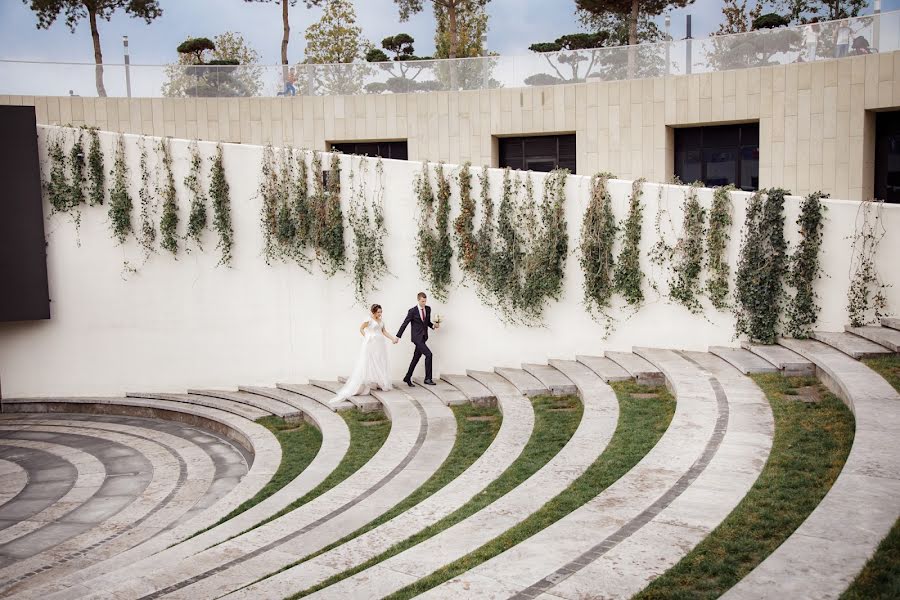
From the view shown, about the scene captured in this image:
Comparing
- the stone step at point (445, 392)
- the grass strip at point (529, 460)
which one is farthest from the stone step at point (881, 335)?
the stone step at point (445, 392)

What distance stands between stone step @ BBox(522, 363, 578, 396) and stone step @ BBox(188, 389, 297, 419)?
4.40 meters

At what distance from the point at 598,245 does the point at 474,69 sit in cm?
858

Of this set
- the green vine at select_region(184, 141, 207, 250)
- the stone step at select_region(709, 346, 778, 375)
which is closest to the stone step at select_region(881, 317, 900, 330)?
the stone step at select_region(709, 346, 778, 375)

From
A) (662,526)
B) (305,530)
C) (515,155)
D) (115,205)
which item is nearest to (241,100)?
(115,205)

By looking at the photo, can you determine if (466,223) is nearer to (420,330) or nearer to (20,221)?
(420,330)

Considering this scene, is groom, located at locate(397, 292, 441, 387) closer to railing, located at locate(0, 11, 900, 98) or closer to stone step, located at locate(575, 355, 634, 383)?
stone step, located at locate(575, 355, 634, 383)

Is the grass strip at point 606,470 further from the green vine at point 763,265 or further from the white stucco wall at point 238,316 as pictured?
the white stucco wall at point 238,316

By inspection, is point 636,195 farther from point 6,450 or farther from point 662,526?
point 6,450

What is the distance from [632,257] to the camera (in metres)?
13.6

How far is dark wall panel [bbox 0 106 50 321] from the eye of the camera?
17.3m

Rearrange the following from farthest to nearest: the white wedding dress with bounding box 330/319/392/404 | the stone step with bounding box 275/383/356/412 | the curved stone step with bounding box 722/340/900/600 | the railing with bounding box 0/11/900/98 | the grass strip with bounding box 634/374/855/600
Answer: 1. the railing with bounding box 0/11/900/98
2. the white wedding dress with bounding box 330/319/392/404
3. the stone step with bounding box 275/383/356/412
4. the grass strip with bounding box 634/374/855/600
5. the curved stone step with bounding box 722/340/900/600

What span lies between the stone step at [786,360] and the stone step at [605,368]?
1.91 metres

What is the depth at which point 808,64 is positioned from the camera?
57.1ft

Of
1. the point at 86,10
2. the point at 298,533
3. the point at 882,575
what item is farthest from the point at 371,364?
the point at 86,10
